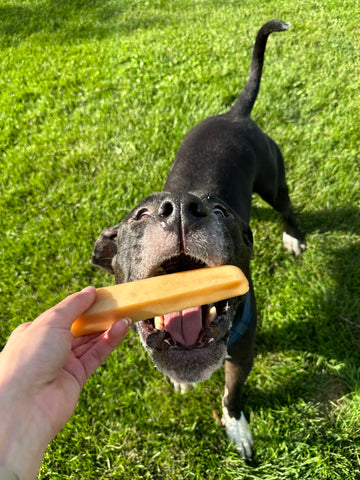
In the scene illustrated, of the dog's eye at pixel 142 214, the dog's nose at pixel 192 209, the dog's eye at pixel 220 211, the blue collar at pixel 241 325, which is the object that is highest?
the dog's nose at pixel 192 209

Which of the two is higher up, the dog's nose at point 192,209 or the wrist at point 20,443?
the dog's nose at point 192,209

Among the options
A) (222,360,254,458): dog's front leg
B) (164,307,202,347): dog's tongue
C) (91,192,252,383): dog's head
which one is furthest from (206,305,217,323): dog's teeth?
(222,360,254,458): dog's front leg

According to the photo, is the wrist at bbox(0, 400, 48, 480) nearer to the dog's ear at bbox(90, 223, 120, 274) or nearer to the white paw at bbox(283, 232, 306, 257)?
the dog's ear at bbox(90, 223, 120, 274)

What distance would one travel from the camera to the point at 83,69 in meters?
6.66

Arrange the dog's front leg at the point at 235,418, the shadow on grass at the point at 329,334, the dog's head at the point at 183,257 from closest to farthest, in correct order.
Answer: the dog's head at the point at 183,257 → the dog's front leg at the point at 235,418 → the shadow on grass at the point at 329,334

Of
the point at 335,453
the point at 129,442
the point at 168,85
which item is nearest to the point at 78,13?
the point at 168,85

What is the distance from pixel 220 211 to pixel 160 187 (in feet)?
8.76

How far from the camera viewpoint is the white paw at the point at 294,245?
4.17 metres

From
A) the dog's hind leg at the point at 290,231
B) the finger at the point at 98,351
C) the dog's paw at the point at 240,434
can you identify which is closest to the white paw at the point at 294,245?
the dog's hind leg at the point at 290,231

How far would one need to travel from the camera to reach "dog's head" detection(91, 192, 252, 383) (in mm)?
1883

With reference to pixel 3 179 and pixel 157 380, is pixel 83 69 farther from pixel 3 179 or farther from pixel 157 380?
pixel 157 380

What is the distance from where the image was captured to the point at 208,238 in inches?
75.5

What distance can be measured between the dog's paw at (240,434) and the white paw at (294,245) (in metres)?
1.89

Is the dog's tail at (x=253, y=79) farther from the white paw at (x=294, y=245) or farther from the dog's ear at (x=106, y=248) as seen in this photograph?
the dog's ear at (x=106, y=248)
